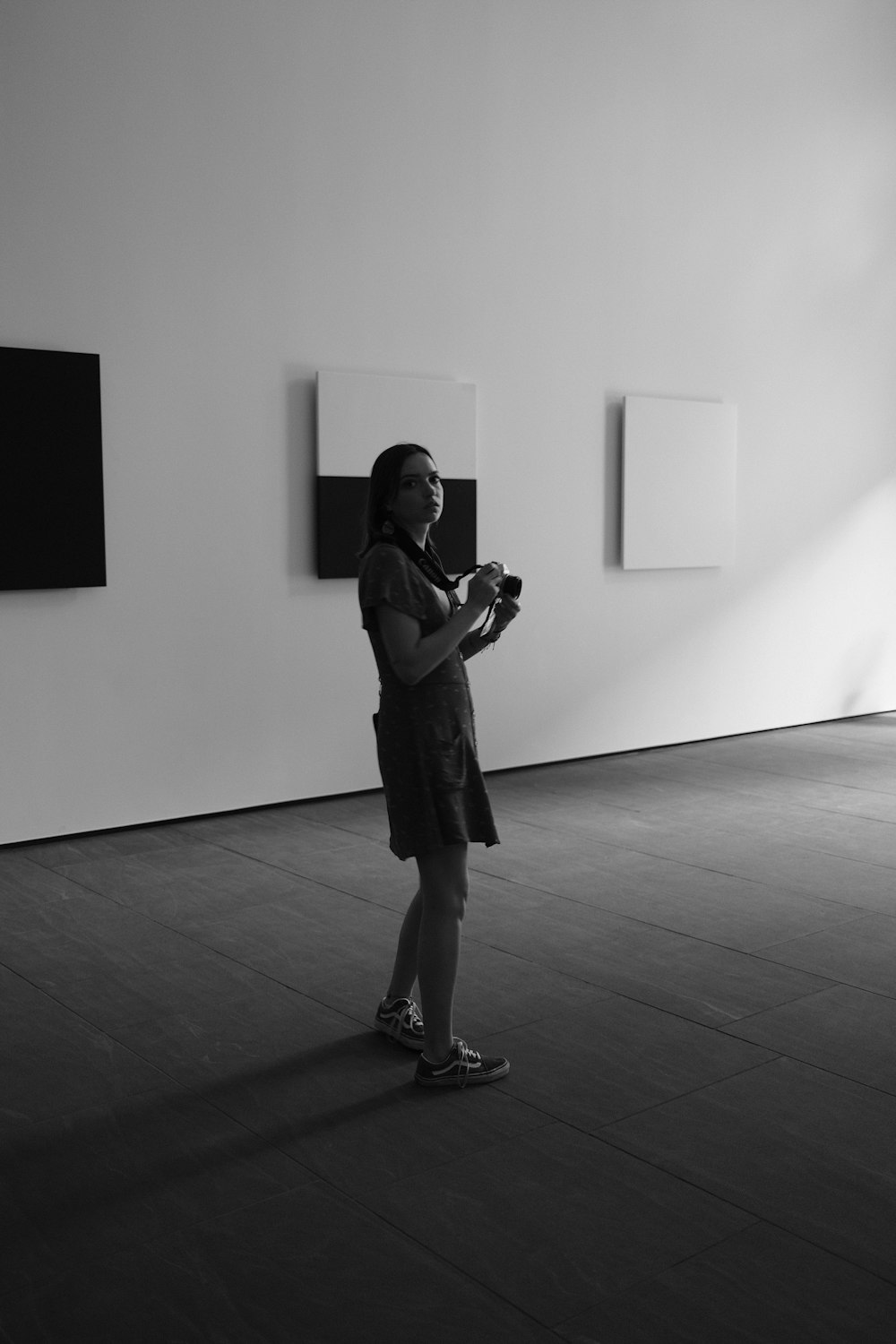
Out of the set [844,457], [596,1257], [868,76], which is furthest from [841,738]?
[596,1257]

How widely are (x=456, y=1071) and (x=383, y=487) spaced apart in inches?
58.8

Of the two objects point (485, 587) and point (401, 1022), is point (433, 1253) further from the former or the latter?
point (485, 587)

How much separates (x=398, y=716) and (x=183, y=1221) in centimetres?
123

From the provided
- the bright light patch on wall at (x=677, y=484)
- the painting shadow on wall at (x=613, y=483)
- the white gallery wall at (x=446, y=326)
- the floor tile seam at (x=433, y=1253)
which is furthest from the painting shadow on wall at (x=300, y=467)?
the floor tile seam at (x=433, y=1253)

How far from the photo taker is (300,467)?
6840 millimetres

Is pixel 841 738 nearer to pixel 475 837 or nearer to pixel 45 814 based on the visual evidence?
pixel 45 814

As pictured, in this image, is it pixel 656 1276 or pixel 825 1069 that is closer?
pixel 656 1276

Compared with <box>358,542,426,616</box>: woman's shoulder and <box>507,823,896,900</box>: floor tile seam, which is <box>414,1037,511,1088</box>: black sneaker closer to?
<box>358,542,426,616</box>: woman's shoulder

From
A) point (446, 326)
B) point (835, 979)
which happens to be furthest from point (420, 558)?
point (446, 326)

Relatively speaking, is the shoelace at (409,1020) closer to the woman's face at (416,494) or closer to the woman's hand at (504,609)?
the woman's hand at (504,609)

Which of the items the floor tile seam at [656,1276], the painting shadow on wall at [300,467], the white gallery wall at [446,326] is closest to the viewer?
the floor tile seam at [656,1276]

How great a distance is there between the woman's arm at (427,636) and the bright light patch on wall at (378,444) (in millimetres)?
3492

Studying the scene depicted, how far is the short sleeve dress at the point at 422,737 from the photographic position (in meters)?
3.29

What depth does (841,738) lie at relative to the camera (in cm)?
918
